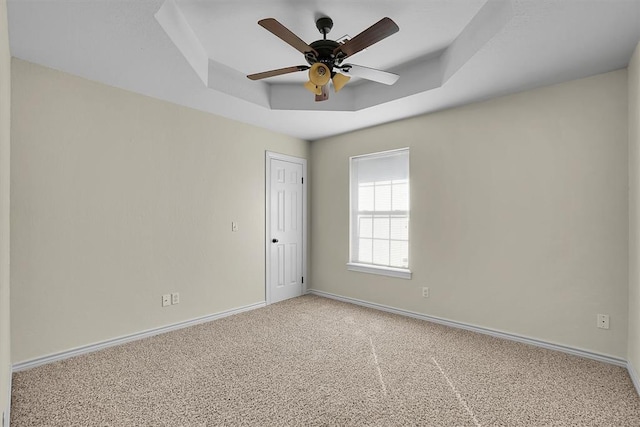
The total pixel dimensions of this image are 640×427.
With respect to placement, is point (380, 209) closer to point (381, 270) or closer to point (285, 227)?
point (381, 270)

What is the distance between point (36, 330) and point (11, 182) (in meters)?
1.16

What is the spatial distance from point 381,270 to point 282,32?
2.98 metres

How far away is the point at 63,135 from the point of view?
8.72 feet

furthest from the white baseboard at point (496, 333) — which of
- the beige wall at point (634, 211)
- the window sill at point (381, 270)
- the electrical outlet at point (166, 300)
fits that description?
the electrical outlet at point (166, 300)

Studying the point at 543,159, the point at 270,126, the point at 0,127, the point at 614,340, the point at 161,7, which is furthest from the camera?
the point at 270,126

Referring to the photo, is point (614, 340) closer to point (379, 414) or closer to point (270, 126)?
point (379, 414)

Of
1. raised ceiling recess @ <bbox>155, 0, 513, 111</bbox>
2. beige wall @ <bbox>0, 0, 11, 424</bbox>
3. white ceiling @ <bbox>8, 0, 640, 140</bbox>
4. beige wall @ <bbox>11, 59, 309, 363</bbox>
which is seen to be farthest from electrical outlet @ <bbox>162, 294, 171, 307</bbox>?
raised ceiling recess @ <bbox>155, 0, 513, 111</bbox>

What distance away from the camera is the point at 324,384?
2271mm

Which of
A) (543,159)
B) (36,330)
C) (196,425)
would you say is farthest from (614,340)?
(36,330)

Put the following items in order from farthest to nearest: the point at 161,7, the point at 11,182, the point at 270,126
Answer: the point at 270,126
the point at 11,182
the point at 161,7

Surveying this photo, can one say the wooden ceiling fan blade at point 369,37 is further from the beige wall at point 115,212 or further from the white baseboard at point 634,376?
the white baseboard at point 634,376

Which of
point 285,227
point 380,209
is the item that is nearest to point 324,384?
point 380,209

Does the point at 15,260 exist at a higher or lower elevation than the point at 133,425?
higher

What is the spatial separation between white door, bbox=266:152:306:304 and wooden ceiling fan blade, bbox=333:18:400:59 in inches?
93.0
